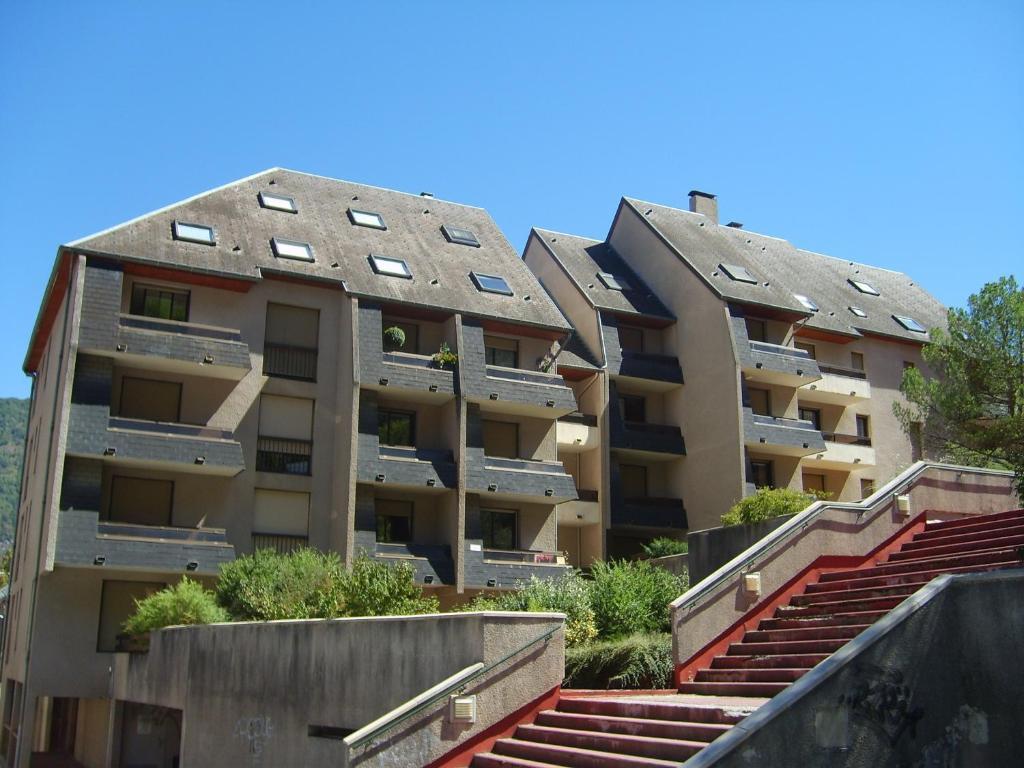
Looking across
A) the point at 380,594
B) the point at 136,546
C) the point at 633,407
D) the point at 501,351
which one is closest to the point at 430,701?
the point at 380,594

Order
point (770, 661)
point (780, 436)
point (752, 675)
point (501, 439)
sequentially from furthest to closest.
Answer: point (780, 436) → point (501, 439) → point (770, 661) → point (752, 675)

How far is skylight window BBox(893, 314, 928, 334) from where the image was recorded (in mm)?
43375

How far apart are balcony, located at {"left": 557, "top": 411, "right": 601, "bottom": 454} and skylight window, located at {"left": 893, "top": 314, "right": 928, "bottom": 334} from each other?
15098 millimetres

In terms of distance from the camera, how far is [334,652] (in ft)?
50.9

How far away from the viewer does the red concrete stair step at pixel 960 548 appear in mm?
14922

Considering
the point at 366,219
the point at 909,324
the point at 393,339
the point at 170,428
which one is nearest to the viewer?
the point at 170,428

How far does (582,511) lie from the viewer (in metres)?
35.8

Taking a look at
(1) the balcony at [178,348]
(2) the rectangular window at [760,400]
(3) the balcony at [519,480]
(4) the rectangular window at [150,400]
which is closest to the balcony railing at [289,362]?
(1) the balcony at [178,348]

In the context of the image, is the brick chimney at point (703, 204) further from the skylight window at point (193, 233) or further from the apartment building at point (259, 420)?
the skylight window at point (193, 233)

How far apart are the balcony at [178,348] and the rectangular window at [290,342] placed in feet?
5.43

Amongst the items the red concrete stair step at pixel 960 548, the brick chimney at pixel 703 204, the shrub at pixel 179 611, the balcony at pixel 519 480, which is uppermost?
the brick chimney at pixel 703 204

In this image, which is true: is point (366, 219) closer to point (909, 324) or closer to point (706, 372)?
point (706, 372)

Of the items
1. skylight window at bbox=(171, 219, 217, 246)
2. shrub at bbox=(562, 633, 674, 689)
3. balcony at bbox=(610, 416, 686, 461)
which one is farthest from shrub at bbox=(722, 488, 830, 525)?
skylight window at bbox=(171, 219, 217, 246)

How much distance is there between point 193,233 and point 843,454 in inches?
941
